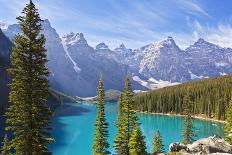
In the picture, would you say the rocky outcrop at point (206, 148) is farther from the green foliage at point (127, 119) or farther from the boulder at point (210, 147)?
the green foliage at point (127, 119)

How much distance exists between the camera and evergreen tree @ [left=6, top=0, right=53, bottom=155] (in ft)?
106

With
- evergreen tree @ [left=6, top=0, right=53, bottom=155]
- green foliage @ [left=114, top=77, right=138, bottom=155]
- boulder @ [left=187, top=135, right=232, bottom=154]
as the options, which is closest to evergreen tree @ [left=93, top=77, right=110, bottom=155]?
green foliage @ [left=114, top=77, right=138, bottom=155]

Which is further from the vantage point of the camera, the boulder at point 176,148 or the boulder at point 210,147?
the boulder at point 176,148

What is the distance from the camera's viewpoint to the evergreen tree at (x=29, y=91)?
106 feet

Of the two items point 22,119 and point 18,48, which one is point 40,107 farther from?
point 18,48

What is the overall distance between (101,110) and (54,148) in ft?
227

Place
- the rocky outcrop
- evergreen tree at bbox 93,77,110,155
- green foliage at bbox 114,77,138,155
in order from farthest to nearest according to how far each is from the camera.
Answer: evergreen tree at bbox 93,77,110,155, green foliage at bbox 114,77,138,155, the rocky outcrop

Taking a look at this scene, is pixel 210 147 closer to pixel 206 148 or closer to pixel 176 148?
pixel 206 148

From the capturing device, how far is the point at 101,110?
7306cm

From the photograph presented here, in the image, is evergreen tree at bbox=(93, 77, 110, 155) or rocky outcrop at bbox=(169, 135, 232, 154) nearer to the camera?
rocky outcrop at bbox=(169, 135, 232, 154)

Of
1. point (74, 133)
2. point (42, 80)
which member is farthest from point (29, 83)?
point (74, 133)

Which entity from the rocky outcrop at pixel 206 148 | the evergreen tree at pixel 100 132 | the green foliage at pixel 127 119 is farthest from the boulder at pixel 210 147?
the evergreen tree at pixel 100 132

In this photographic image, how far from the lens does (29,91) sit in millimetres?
32719

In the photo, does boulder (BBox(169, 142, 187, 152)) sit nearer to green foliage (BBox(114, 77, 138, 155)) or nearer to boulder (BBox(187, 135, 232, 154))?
boulder (BBox(187, 135, 232, 154))
